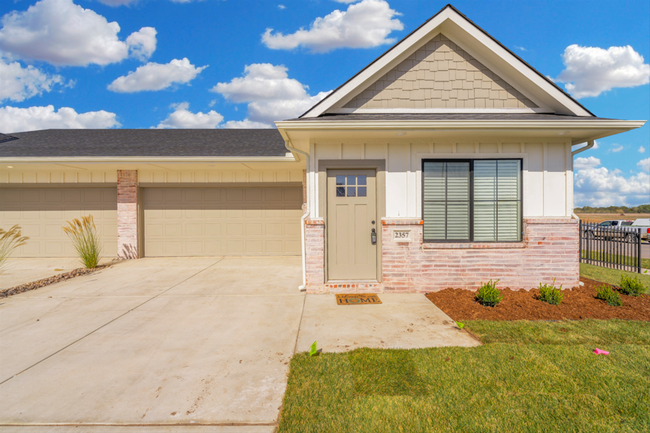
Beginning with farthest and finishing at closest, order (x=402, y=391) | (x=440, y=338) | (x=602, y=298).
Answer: (x=602, y=298) < (x=440, y=338) < (x=402, y=391)

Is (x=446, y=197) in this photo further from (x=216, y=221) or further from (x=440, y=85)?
(x=216, y=221)

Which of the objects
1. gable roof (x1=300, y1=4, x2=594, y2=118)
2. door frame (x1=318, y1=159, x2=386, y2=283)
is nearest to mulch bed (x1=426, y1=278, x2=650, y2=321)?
door frame (x1=318, y1=159, x2=386, y2=283)

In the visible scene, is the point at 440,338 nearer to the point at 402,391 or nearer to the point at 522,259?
the point at 402,391

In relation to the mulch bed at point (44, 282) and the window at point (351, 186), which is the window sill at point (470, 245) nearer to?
the window at point (351, 186)

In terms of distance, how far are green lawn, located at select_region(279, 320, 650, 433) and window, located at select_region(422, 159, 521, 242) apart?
2.51m

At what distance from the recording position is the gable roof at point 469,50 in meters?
6.07

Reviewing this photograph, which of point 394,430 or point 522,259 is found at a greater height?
point 522,259

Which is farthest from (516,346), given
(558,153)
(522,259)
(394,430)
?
(558,153)

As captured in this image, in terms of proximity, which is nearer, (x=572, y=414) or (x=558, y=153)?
(x=572, y=414)

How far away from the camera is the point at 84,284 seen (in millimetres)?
6836

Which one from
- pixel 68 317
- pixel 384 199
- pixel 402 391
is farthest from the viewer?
pixel 384 199

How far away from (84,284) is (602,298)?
1033 centimetres

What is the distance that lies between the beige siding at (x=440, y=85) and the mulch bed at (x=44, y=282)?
7712 millimetres

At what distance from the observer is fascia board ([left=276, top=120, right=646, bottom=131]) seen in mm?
5301
